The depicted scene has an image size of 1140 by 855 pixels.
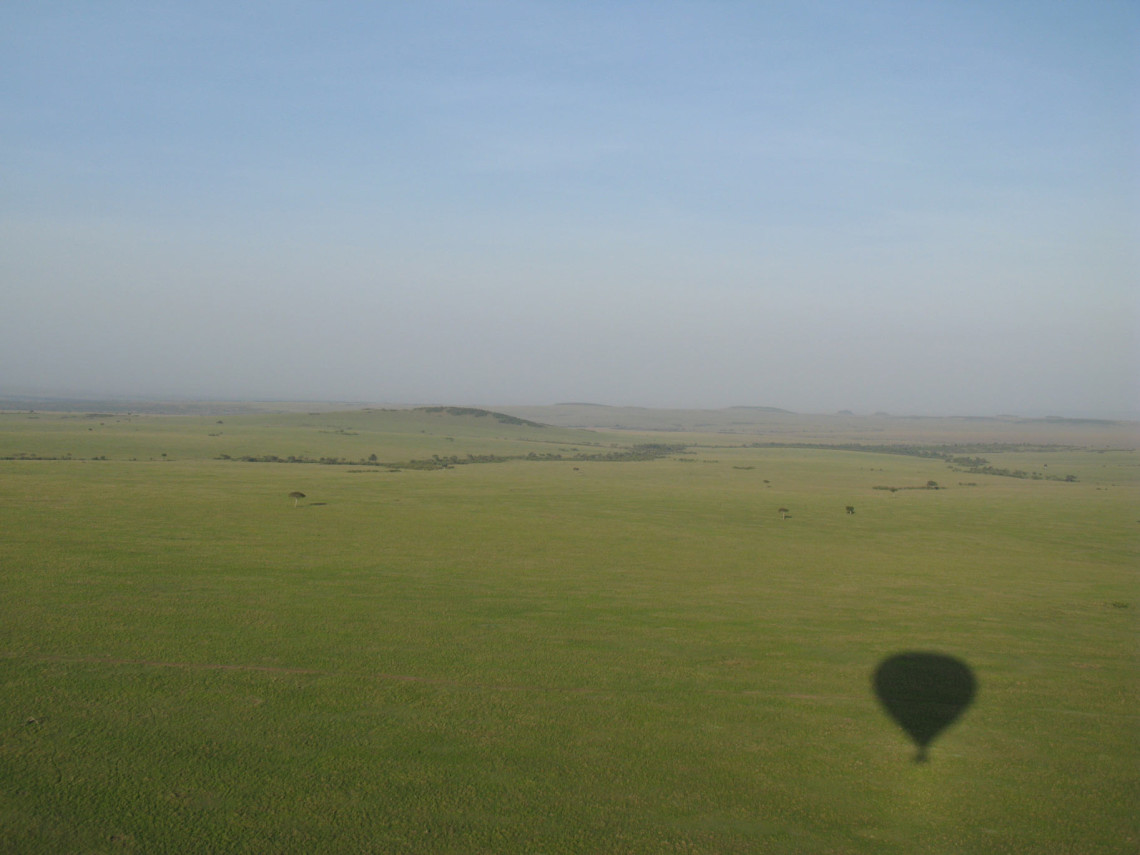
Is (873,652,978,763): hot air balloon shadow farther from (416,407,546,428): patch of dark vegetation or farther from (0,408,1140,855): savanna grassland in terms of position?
(416,407,546,428): patch of dark vegetation

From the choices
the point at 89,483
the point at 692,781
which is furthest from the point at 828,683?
the point at 89,483

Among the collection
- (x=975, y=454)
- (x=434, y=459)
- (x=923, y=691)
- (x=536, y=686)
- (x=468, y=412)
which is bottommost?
(x=923, y=691)

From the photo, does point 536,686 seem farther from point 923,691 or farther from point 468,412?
point 468,412

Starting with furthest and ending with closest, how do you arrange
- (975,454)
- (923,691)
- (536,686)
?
1. (975,454)
2. (923,691)
3. (536,686)

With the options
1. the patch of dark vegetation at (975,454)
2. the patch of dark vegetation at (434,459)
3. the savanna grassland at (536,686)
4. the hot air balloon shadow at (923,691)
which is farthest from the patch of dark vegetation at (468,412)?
the hot air balloon shadow at (923,691)

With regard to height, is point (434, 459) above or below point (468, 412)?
below

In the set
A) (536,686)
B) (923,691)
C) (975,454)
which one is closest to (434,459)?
(536,686)

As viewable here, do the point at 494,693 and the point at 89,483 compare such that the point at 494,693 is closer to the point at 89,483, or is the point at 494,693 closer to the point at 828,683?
the point at 828,683
